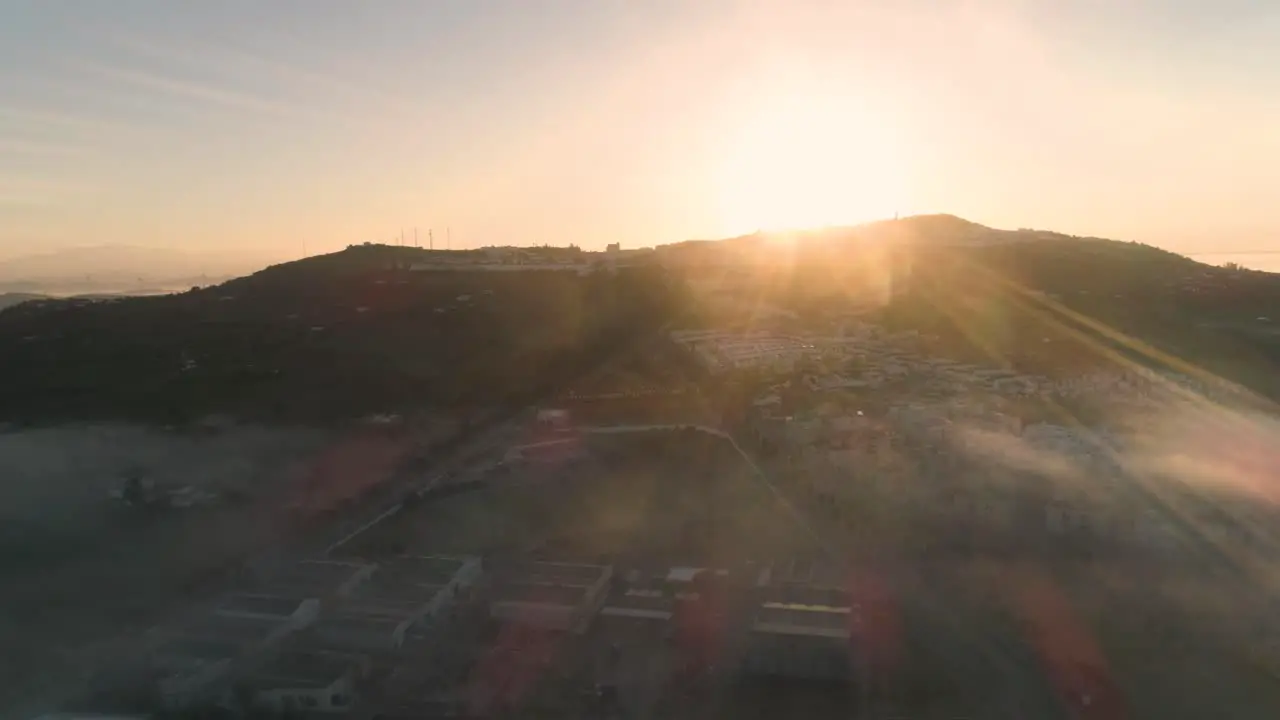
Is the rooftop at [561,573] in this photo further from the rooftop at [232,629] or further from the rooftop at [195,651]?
the rooftop at [195,651]

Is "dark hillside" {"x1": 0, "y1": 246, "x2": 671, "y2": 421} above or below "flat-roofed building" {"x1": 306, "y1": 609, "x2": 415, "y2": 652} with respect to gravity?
above

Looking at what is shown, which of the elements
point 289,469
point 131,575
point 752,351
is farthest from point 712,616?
point 752,351

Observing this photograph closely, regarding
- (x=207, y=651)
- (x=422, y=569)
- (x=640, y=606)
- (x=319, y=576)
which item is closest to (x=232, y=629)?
(x=207, y=651)

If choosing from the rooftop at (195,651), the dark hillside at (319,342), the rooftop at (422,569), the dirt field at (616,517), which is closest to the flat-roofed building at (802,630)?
the dirt field at (616,517)

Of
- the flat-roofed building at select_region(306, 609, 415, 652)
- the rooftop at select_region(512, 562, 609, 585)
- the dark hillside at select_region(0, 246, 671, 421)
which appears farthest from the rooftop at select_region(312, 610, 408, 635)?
the dark hillside at select_region(0, 246, 671, 421)

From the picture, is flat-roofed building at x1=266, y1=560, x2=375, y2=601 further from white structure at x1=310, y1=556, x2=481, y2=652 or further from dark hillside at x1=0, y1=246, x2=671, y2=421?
dark hillside at x1=0, y1=246, x2=671, y2=421

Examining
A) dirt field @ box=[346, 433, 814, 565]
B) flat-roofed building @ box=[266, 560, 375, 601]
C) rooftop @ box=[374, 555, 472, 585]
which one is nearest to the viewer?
flat-roofed building @ box=[266, 560, 375, 601]

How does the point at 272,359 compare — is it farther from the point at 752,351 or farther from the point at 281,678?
the point at 281,678
